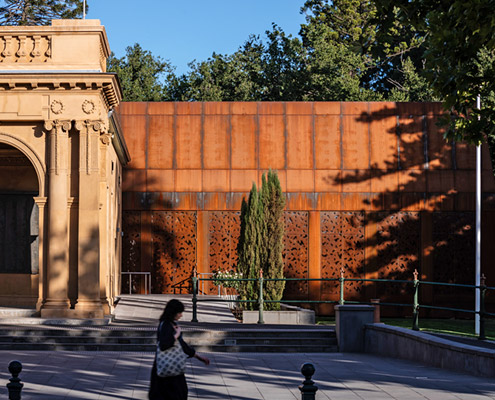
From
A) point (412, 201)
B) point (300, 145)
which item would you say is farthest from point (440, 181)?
point (300, 145)

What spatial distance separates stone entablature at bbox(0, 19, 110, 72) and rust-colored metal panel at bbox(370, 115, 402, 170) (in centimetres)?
1320

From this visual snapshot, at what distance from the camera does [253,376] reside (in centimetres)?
1481

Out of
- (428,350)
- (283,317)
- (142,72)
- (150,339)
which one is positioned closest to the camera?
(428,350)

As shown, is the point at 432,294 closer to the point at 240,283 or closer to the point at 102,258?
the point at 240,283

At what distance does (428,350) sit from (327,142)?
17.3 m

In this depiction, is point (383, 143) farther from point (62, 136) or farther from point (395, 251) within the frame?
point (62, 136)

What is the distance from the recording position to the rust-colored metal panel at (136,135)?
32.8m

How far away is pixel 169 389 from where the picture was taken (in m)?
9.52

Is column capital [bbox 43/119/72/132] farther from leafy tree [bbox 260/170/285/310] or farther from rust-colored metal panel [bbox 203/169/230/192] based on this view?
rust-colored metal panel [bbox 203/169/230/192]

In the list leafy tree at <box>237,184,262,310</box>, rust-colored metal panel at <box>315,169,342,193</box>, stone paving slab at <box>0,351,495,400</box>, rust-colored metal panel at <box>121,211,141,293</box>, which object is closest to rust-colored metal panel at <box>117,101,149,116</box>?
rust-colored metal panel at <box>121,211,141,293</box>

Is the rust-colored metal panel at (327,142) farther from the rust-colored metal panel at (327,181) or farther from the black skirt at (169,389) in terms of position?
the black skirt at (169,389)

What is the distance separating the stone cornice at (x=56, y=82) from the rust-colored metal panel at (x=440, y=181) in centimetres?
1447

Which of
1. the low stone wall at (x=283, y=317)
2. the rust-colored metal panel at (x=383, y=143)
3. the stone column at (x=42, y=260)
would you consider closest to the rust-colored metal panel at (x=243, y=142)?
the rust-colored metal panel at (x=383, y=143)

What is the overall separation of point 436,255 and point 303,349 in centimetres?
1450
